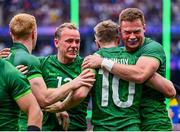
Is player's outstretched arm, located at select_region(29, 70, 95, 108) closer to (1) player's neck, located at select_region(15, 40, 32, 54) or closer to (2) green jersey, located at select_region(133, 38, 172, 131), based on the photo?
(1) player's neck, located at select_region(15, 40, 32, 54)

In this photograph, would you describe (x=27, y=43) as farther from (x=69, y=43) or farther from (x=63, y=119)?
(x=63, y=119)

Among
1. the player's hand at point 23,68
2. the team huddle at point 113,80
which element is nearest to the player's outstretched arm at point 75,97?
the team huddle at point 113,80

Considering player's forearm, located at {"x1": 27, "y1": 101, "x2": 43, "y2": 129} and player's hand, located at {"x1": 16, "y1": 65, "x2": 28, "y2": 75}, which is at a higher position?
player's hand, located at {"x1": 16, "y1": 65, "x2": 28, "y2": 75}

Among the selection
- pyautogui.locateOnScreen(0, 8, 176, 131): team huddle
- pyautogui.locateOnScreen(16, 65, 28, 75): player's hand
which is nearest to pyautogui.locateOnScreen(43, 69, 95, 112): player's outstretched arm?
pyautogui.locateOnScreen(0, 8, 176, 131): team huddle

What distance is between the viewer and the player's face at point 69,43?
4809 mm

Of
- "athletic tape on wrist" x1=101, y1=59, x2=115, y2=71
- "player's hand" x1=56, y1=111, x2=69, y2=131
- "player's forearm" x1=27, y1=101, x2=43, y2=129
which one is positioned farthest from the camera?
"player's hand" x1=56, y1=111, x2=69, y2=131

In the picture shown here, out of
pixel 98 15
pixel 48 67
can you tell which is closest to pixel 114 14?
pixel 98 15

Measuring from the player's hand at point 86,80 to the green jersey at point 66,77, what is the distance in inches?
18.1

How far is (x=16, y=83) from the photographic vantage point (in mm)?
3850

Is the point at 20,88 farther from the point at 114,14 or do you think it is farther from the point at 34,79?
the point at 114,14

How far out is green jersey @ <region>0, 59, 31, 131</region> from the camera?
12.6 ft

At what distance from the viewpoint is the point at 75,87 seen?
4359 mm

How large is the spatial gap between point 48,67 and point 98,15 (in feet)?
34.9

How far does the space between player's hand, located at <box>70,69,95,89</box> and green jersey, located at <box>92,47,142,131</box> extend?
0.06 meters
